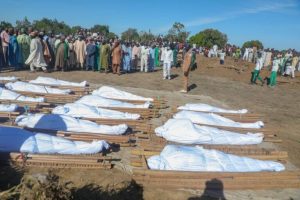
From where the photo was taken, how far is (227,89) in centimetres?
1673

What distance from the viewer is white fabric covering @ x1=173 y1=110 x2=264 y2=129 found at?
8664 millimetres

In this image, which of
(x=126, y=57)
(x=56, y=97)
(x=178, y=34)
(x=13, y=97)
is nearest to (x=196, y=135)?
(x=56, y=97)

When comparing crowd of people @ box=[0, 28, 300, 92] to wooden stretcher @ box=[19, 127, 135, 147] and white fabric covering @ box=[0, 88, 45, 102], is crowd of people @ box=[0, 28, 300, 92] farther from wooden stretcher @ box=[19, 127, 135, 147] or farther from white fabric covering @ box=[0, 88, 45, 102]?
wooden stretcher @ box=[19, 127, 135, 147]

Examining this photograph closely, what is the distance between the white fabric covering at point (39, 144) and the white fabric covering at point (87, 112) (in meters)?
1.85

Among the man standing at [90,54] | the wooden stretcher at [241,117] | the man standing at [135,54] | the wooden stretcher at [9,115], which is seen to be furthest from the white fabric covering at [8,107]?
the man standing at [135,54]

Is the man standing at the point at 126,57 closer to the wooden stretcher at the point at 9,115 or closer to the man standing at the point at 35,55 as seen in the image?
the man standing at the point at 35,55

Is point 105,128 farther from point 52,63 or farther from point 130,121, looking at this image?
point 52,63

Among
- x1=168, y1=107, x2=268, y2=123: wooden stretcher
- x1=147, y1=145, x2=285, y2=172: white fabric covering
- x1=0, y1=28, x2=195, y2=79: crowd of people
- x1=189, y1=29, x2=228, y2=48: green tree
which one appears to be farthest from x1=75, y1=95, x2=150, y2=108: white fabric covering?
x1=189, y1=29, x2=228, y2=48: green tree

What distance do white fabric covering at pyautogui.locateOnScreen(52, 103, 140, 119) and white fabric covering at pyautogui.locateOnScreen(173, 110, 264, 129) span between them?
1.22m

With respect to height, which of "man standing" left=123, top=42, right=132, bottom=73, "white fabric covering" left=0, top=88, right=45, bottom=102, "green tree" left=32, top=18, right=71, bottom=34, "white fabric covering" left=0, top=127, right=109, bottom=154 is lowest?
"white fabric covering" left=0, top=127, right=109, bottom=154

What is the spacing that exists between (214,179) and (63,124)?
127 inches

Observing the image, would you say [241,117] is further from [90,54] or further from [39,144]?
[90,54]

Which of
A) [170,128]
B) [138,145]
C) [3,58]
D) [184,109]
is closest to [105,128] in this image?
[138,145]

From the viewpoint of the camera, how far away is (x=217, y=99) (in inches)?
535
